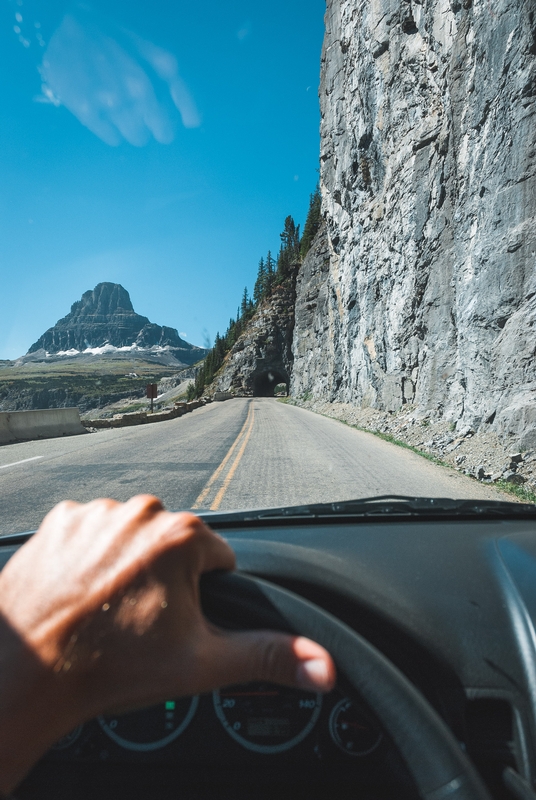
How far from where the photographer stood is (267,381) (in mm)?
96125

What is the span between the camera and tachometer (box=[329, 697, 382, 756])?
1.54m

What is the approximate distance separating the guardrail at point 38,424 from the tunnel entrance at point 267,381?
70.4 m

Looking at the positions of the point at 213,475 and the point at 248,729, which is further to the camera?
the point at 213,475

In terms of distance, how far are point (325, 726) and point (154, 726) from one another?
0.55 metres

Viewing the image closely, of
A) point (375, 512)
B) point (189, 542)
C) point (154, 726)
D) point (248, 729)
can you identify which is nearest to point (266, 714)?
point (248, 729)

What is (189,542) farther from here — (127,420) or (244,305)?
(244,305)

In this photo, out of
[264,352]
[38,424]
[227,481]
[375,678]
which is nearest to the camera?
[375,678]

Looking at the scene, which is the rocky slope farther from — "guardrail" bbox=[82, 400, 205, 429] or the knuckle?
the knuckle

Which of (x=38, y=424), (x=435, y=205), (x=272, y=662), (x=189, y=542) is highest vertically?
(x=435, y=205)

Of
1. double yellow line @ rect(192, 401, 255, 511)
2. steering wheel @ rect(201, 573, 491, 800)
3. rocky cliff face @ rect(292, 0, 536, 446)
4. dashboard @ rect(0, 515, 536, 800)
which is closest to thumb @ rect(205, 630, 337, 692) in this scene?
steering wheel @ rect(201, 573, 491, 800)

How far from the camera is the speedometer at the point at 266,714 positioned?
60.1 inches

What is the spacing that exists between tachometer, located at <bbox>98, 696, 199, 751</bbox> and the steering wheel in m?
0.51

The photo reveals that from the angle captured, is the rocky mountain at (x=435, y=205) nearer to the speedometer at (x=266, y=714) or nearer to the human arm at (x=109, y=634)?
the speedometer at (x=266, y=714)

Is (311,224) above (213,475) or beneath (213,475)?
above
